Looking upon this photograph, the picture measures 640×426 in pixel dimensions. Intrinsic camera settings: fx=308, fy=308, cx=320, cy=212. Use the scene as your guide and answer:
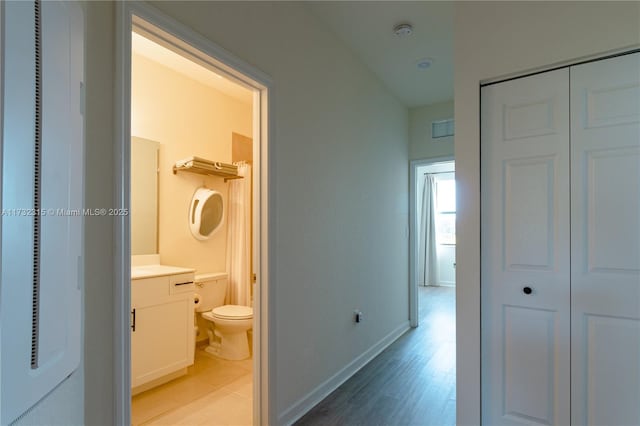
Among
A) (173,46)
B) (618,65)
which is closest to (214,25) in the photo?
(173,46)

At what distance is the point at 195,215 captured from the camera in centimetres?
327

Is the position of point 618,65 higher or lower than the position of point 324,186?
higher

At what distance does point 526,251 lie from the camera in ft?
5.61

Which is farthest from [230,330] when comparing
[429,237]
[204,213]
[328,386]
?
[429,237]

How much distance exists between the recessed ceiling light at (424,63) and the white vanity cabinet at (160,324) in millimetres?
2910

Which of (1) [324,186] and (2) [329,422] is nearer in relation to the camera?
(2) [329,422]

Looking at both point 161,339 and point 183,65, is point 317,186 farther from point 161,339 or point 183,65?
point 183,65

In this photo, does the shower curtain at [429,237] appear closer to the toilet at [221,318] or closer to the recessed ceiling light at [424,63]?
the recessed ceiling light at [424,63]

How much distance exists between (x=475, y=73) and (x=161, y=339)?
287 centimetres

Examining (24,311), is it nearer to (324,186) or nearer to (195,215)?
(324,186)

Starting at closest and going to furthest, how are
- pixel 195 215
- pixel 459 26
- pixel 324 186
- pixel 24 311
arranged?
pixel 24 311
pixel 459 26
pixel 324 186
pixel 195 215

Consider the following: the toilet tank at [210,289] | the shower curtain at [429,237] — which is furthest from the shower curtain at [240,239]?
the shower curtain at [429,237]

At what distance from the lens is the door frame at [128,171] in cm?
117

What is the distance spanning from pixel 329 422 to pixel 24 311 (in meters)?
1.98
